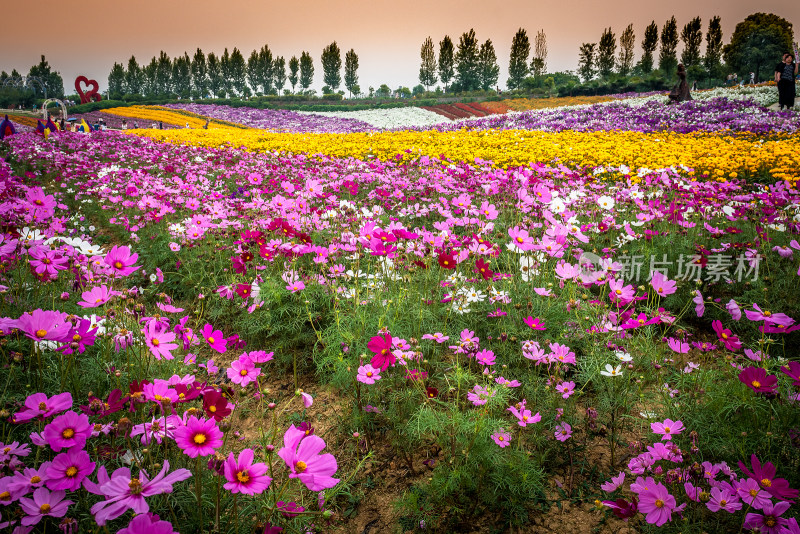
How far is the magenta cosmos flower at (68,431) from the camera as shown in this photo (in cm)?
101

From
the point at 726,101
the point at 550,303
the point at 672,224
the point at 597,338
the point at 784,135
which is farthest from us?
the point at 726,101

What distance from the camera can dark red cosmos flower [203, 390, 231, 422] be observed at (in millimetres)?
1038

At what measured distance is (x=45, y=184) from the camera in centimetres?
692

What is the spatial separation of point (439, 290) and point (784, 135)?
10.7 meters

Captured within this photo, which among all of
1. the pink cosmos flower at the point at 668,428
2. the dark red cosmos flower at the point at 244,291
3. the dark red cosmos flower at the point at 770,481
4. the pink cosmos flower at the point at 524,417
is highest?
the dark red cosmos flower at the point at 244,291

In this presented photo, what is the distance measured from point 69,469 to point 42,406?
0.65ft

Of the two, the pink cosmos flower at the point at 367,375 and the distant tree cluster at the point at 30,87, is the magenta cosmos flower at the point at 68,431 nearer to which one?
the pink cosmos flower at the point at 367,375

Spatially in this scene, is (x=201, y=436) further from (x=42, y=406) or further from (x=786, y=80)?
(x=786, y=80)

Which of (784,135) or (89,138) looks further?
(89,138)

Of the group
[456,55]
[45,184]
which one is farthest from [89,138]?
[456,55]

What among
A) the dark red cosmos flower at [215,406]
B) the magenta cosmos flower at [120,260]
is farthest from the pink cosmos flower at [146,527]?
the magenta cosmos flower at [120,260]

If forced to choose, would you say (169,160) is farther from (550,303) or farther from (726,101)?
(726,101)

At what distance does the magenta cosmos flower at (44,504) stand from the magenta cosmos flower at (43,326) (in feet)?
1.23

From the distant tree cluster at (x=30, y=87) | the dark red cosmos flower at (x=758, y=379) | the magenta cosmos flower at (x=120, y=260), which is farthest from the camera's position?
the distant tree cluster at (x=30, y=87)
